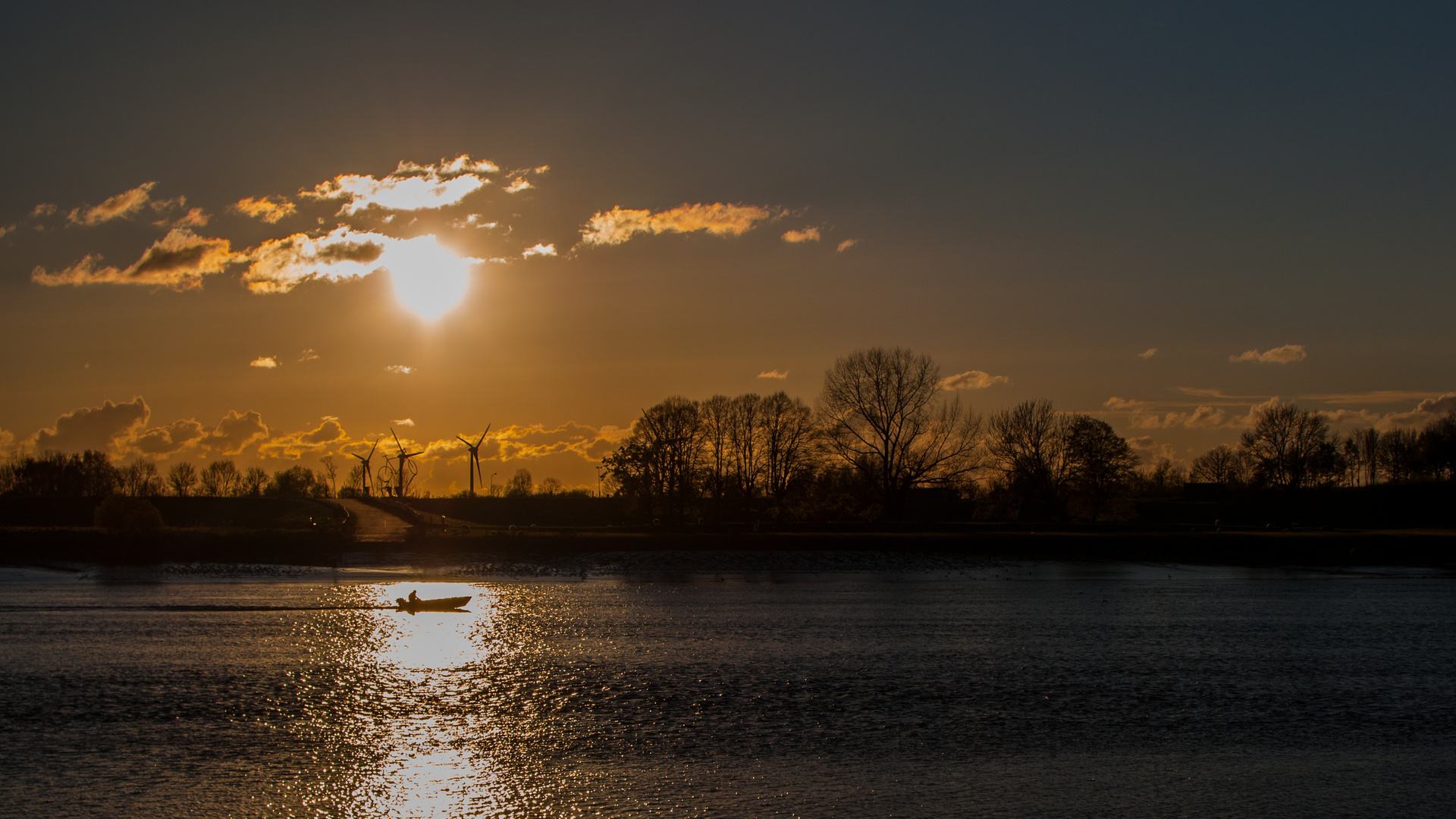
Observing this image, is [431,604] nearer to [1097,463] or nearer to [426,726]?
[426,726]

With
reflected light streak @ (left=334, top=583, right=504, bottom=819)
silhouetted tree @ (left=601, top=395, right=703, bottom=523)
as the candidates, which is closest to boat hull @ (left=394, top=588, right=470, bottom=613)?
reflected light streak @ (left=334, top=583, right=504, bottom=819)

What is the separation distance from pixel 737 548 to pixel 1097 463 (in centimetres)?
5472

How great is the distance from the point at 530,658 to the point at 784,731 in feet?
34.8

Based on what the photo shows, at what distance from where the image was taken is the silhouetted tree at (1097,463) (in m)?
106

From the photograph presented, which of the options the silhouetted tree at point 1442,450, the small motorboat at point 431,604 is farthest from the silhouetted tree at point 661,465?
the silhouetted tree at point 1442,450

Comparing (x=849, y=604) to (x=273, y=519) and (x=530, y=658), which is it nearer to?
(x=530, y=658)

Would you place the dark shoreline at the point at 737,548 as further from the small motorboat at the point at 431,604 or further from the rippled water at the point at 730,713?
the rippled water at the point at 730,713

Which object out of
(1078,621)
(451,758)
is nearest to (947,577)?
(1078,621)

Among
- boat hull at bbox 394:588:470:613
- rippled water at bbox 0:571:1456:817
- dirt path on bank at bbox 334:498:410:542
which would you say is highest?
dirt path on bank at bbox 334:498:410:542

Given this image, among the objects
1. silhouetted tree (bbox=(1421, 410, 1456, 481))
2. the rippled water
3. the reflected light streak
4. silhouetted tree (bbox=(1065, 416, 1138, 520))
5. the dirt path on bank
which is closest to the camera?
the reflected light streak

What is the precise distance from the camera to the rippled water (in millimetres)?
13555

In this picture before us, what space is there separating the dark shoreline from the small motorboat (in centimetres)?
2215

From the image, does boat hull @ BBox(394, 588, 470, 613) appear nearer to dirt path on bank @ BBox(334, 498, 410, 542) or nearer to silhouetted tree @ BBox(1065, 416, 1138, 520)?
dirt path on bank @ BBox(334, 498, 410, 542)

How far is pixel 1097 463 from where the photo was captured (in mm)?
105938
